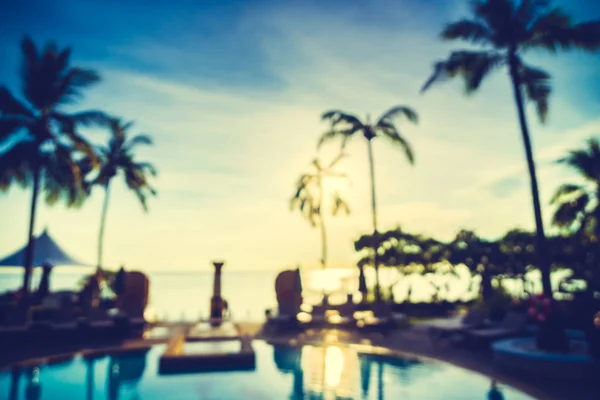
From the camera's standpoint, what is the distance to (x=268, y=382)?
10281 mm

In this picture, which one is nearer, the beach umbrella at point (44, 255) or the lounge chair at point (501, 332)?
the lounge chair at point (501, 332)

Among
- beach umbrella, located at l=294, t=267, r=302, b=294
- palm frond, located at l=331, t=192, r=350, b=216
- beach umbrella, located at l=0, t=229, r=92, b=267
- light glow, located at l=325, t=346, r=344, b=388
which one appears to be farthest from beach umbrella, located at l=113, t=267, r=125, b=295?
palm frond, located at l=331, t=192, r=350, b=216

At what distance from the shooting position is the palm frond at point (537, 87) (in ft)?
49.8

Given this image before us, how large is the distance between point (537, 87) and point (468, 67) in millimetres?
2663

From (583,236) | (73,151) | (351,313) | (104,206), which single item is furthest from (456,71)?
(104,206)

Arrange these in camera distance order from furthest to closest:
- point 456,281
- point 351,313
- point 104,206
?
point 456,281 → point 104,206 → point 351,313

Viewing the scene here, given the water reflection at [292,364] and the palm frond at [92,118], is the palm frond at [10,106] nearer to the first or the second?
the palm frond at [92,118]

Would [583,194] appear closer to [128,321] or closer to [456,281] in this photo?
[456,281]

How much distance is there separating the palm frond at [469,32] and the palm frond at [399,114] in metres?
6.40

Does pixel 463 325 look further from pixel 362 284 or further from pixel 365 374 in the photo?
pixel 362 284

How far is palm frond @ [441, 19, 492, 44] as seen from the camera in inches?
600

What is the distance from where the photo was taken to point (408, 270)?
2878cm

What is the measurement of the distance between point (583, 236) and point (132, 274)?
2472cm

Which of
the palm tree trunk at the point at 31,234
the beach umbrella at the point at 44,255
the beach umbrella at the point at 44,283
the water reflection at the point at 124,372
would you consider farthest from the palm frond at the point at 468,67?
the beach umbrella at the point at 44,255
